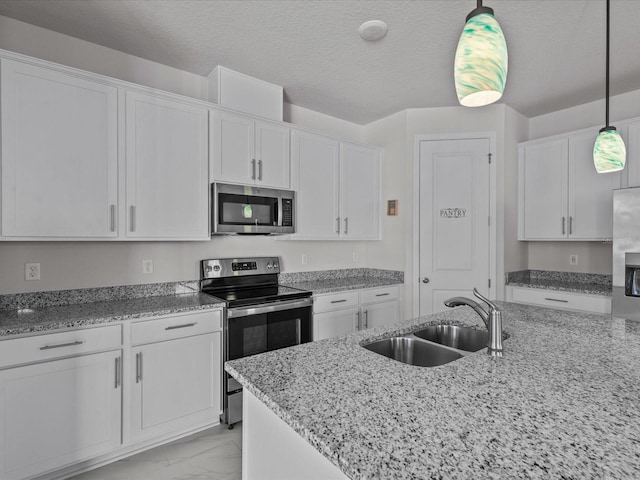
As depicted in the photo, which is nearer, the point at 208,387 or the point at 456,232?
the point at 208,387

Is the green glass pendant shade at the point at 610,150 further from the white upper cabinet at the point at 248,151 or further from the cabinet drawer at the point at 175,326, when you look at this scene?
the cabinet drawer at the point at 175,326

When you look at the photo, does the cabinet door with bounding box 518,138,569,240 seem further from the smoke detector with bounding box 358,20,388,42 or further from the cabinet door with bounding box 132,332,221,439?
the cabinet door with bounding box 132,332,221,439

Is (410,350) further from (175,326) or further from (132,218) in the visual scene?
(132,218)

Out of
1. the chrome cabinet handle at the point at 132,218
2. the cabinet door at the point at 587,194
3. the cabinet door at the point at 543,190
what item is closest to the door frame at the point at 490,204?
the cabinet door at the point at 543,190

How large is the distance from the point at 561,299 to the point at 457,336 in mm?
2034

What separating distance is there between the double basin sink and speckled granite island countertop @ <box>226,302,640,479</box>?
182 mm

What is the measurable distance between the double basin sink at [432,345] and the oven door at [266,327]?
1241mm

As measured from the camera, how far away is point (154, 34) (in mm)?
2285

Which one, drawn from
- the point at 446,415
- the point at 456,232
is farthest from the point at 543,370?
the point at 456,232

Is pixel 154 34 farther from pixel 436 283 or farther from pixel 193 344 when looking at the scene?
pixel 436 283

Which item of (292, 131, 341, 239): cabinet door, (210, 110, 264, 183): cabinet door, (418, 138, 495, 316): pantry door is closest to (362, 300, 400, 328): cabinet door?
(418, 138, 495, 316): pantry door

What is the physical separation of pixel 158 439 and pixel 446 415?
81.1 inches

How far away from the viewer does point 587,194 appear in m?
3.10

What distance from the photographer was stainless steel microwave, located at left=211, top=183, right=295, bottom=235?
2607mm
